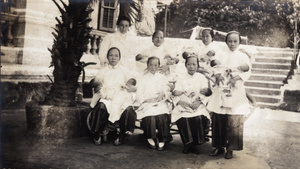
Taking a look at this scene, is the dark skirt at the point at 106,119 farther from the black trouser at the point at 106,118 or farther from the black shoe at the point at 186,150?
the black shoe at the point at 186,150

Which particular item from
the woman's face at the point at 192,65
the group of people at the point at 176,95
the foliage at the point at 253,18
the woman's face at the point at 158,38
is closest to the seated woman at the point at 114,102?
the group of people at the point at 176,95

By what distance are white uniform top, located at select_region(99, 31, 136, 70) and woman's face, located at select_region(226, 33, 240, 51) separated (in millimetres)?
1172

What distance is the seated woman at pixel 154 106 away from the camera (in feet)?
10.2

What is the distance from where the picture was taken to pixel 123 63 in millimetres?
3439

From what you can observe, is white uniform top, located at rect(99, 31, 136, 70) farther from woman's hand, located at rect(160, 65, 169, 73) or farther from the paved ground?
the paved ground

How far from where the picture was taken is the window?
3768 mm

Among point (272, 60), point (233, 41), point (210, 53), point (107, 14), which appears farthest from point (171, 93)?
point (107, 14)

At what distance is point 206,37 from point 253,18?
573 millimetres

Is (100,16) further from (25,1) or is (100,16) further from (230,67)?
(230,67)

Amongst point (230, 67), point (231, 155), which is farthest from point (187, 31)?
point (231, 155)

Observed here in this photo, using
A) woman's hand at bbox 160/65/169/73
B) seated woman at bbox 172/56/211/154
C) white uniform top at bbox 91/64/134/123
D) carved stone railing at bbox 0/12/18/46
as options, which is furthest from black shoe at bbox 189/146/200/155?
carved stone railing at bbox 0/12/18/46

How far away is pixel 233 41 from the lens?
9.55 ft

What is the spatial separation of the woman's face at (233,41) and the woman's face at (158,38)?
816 millimetres

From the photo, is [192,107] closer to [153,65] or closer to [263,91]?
[153,65]
